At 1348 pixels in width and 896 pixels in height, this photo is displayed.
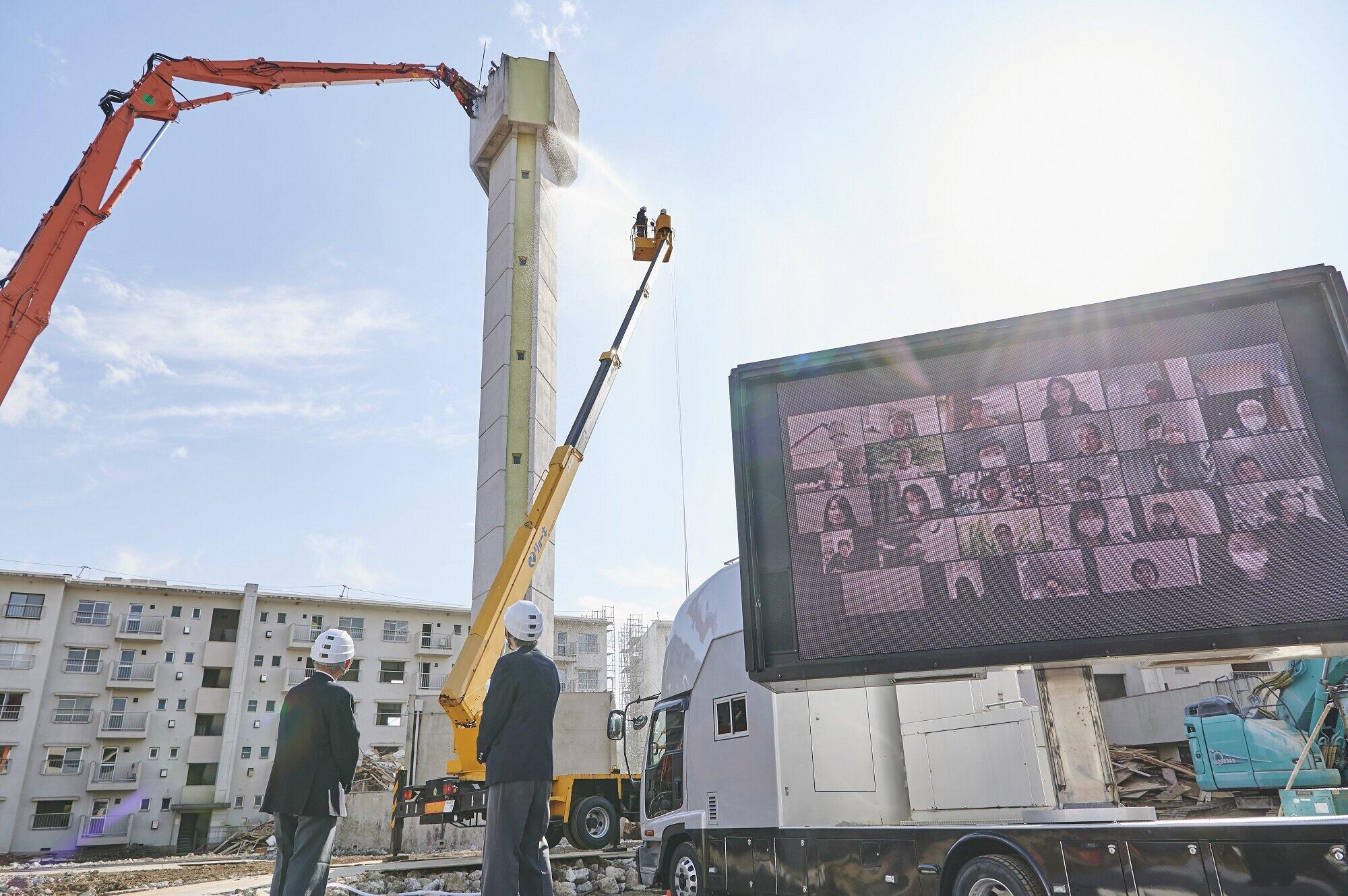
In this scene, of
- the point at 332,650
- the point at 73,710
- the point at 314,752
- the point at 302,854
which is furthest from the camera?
the point at 73,710

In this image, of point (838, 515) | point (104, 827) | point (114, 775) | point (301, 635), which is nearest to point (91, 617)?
point (114, 775)

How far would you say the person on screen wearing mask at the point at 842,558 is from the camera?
5.56m

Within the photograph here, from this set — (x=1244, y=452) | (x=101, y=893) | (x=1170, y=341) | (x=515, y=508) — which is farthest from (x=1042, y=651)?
(x=515, y=508)

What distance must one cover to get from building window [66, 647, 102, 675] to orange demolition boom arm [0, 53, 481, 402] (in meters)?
34.2

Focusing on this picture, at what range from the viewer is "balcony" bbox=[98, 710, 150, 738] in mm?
39406

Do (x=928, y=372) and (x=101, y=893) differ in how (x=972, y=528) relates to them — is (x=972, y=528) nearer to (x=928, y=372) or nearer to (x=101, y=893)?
(x=928, y=372)

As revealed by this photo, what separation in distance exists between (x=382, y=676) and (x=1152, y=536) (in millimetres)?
46372

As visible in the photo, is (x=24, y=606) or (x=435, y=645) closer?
(x=24, y=606)

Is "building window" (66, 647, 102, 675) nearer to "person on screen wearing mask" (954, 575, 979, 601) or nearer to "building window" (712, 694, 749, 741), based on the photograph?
"building window" (712, 694, 749, 741)

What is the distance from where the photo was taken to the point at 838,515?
5.66 m

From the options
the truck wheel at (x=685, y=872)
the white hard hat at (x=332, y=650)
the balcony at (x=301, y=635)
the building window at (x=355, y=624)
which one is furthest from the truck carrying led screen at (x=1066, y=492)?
the building window at (x=355, y=624)

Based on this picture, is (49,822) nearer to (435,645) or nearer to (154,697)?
(154,697)

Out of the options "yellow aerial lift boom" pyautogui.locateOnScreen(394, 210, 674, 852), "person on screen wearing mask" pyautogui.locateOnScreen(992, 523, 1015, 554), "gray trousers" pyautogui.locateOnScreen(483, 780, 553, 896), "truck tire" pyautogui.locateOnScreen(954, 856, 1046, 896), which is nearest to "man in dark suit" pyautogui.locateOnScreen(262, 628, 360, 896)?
"gray trousers" pyautogui.locateOnScreen(483, 780, 553, 896)

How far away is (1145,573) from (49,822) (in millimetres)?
47533
